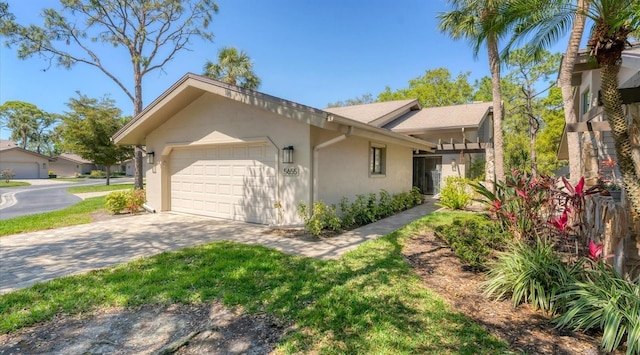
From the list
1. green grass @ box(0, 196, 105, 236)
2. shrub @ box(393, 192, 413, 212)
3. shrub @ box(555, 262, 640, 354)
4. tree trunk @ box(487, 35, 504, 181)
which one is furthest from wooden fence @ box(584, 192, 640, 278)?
green grass @ box(0, 196, 105, 236)

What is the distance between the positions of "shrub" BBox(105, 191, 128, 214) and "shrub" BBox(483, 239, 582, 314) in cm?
1108

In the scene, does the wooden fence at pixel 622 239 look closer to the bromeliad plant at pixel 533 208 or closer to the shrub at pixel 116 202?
the bromeliad plant at pixel 533 208

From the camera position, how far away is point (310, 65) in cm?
2355

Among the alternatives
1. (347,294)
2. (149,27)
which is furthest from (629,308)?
(149,27)

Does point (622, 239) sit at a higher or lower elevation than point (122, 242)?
higher

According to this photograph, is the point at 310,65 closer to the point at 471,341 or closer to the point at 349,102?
the point at 471,341

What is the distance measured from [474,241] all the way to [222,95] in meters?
6.77

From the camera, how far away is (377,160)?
1055 cm

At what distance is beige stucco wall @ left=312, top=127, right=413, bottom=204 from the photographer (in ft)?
25.2

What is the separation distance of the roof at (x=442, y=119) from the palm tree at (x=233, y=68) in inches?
443

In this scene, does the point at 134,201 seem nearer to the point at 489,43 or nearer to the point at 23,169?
the point at 489,43

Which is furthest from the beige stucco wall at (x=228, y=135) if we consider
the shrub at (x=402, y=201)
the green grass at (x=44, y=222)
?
the shrub at (x=402, y=201)

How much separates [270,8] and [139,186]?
10739 mm

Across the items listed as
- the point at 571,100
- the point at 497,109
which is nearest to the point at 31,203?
the point at 497,109
